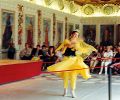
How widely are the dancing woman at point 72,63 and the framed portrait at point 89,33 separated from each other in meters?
19.6

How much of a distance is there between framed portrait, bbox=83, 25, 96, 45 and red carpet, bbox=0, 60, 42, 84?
14.4 m

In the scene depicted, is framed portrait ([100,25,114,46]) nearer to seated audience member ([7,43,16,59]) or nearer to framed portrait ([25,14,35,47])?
framed portrait ([25,14,35,47])

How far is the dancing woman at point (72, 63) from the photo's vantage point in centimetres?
1036

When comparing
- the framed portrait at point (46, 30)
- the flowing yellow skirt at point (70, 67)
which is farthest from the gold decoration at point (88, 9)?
the flowing yellow skirt at point (70, 67)

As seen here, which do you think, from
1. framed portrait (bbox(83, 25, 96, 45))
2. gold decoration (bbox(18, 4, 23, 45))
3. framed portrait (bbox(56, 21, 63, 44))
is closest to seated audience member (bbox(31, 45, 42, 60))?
gold decoration (bbox(18, 4, 23, 45))

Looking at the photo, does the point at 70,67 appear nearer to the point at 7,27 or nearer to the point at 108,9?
the point at 7,27

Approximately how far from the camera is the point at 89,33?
30.7 metres

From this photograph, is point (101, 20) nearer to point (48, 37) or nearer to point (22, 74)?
point (48, 37)

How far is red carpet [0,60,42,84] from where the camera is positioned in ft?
42.4

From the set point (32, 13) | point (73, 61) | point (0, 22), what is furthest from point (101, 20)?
point (73, 61)

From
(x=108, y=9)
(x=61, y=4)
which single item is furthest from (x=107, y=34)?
(x=61, y=4)

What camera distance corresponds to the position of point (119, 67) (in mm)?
17031

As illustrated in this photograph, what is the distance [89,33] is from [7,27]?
13.1m

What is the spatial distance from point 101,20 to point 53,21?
710cm
